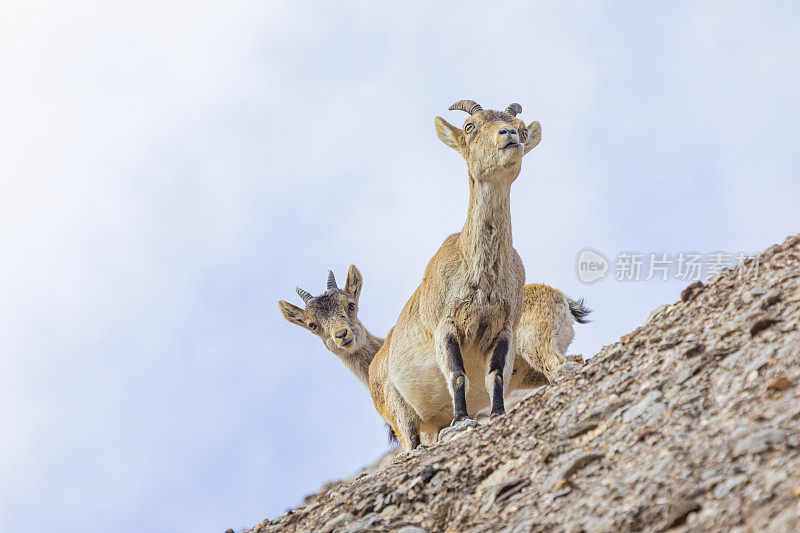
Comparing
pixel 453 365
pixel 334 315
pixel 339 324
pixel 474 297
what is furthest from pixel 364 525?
pixel 334 315

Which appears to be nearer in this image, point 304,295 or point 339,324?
point 339,324

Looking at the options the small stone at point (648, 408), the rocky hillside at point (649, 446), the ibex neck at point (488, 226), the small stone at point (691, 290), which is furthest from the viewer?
the ibex neck at point (488, 226)

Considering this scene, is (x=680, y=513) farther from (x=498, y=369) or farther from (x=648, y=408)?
(x=498, y=369)

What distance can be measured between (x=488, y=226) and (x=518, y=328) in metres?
1.93

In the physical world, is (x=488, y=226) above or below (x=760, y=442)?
above

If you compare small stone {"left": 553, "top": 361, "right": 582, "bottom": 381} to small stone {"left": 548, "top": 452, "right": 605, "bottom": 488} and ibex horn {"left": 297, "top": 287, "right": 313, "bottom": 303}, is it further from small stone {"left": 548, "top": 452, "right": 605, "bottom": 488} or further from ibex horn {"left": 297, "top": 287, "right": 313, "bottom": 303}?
ibex horn {"left": 297, "top": 287, "right": 313, "bottom": 303}

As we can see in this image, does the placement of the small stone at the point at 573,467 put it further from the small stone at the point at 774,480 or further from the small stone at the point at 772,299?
the small stone at the point at 772,299

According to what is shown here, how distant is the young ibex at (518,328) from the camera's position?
11.8 m

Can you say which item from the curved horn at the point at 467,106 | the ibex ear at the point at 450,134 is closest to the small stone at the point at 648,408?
the ibex ear at the point at 450,134

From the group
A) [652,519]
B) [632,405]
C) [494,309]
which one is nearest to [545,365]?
[494,309]

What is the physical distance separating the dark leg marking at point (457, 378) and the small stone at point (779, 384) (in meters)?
4.14

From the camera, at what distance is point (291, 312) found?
1528 cm

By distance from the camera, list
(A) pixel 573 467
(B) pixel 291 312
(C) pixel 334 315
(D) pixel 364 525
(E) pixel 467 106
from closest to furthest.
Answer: (A) pixel 573 467
(D) pixel 364 525
(E) pixel 467 106
(C) pixel 334 315
(B) pixel 291 312

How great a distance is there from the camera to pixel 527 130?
37.1 ft
